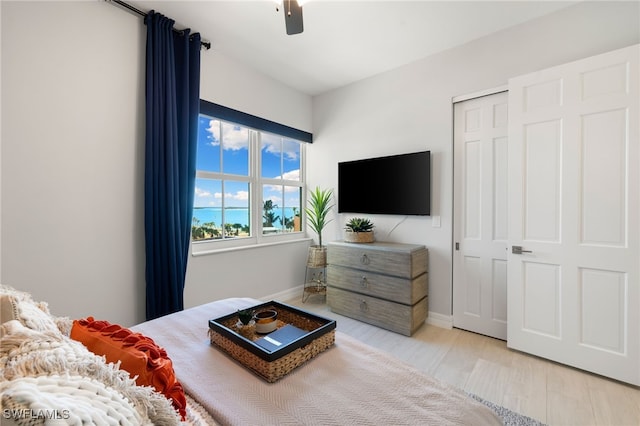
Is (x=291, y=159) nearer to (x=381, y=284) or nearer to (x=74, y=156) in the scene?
(x=381, y=284)

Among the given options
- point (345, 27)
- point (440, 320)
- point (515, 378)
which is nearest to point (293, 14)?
point (345, 27)

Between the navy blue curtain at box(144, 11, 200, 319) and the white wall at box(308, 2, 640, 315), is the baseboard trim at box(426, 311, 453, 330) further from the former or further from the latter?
the navy blue curtain at box(144, 11, 200, 319)

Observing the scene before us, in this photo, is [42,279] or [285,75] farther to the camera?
[285,75]

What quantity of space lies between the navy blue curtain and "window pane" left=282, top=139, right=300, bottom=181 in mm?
1447

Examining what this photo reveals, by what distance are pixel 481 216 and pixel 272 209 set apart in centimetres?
238

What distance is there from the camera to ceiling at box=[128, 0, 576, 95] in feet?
6.96

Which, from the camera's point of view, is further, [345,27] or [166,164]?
[345,27]

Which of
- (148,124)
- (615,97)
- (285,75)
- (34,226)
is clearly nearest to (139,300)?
(34,226)

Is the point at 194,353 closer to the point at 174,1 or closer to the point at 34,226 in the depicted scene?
the point at 34,226

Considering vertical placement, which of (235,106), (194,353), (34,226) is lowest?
(194,353)

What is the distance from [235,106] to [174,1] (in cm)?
99

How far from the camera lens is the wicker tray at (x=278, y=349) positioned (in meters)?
0.94

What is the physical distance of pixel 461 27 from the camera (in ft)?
7.75

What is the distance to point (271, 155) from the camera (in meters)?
3.52
